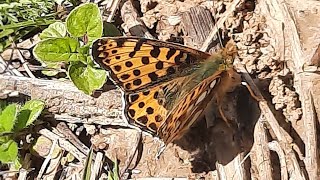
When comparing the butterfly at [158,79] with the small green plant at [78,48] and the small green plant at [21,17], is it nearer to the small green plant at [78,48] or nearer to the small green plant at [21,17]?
the small green plant at [78,48]

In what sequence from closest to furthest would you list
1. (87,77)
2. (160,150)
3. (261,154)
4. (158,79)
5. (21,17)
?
(158,79) → (261,154) → (160,150) → (87,77) → (21,17)

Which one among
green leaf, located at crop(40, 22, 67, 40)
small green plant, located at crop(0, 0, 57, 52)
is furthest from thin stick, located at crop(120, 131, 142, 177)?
small green plant, located at crop(0, 0, 57, 52)

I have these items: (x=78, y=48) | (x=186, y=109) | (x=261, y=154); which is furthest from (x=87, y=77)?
(x=261, y=154)

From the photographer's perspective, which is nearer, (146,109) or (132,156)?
(146,109)

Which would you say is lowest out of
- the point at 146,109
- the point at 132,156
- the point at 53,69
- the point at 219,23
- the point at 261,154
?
the point at 132,156

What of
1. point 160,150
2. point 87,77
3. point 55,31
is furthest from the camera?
point 55,31

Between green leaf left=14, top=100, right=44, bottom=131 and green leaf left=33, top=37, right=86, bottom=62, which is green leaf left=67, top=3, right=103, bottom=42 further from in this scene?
green leaf left=14, top=100, right=44, bottom=131

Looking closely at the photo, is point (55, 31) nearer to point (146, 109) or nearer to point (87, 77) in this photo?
point (87, 77)
